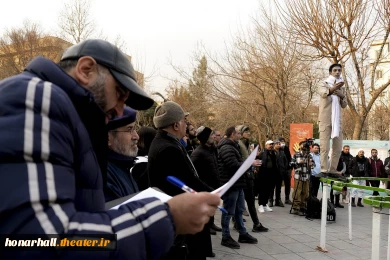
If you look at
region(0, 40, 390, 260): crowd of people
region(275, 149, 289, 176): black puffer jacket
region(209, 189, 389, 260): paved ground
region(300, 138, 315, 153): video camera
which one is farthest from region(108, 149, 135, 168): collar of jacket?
region(275, 149, 289, 176): black puffer jacket

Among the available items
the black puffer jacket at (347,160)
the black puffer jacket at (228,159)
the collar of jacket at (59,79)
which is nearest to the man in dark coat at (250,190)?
the black puffer jacket at (228,159)

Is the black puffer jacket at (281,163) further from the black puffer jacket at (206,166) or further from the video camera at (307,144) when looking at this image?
the black puffer jacket at (206,166)

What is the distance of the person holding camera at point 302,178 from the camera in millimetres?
9039

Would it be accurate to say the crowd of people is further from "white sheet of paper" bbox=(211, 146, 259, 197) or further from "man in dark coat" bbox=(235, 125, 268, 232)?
"man in dark coat" bbox=(235, 125, 268, 232)

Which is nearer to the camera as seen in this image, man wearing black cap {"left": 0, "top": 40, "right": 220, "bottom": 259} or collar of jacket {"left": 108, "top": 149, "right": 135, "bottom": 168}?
man wearing black cap {"left": 0, "top": 40, "right": 220, "bottom": 259}

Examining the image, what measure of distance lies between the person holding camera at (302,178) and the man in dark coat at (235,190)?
11.2 ft

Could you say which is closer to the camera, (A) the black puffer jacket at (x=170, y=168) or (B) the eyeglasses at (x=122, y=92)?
(B) the eyeglasses at (x=122, y=92)

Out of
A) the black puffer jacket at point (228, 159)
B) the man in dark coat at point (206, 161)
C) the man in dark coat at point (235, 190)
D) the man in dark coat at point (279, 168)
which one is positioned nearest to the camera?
the man in dark coat at point (206, 161)

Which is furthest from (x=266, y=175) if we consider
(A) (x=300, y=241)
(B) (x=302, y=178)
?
(A) (x=300, y=241)

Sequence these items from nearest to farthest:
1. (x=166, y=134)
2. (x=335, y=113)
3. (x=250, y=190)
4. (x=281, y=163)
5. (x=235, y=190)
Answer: (x=166, y=134)
(x=335, y=113)
(x=235, y=190)
(x=250, y=190)
(x=281, y=163)

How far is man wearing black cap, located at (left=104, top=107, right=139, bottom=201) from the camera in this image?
6.34 ft

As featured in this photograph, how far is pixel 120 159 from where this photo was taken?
2.21 m

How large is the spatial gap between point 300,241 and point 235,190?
6.59 ft

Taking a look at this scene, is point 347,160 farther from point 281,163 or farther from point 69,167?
point 69,167
